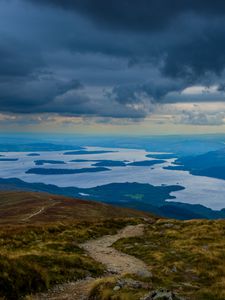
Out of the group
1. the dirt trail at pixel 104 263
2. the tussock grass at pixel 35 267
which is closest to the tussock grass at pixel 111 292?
the dirt trail at pixel 104 263

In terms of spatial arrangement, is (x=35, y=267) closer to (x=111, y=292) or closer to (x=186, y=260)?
(x=111, y=292)

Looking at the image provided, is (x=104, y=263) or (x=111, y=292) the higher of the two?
(x=111, y=292)

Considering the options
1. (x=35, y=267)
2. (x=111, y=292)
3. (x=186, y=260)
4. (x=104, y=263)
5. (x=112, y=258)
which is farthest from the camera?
(x=112, y=258)

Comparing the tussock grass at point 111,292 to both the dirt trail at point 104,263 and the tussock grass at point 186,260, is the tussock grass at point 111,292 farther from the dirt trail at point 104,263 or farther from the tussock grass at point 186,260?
the tussock grass at point 186,260

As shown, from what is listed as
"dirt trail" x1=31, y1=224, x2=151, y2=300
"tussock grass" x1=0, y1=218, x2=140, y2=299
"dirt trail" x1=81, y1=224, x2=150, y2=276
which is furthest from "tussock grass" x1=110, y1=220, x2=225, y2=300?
"tussock grass" x1=0, y1=218, x2=140, y2=299

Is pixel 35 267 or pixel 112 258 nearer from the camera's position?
pixel 35 267

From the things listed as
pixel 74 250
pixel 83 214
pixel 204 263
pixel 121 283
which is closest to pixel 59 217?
pixel 83 214

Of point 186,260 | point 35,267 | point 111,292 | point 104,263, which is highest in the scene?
point 35,267

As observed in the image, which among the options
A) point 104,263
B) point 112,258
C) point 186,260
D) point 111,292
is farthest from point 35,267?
point 186,260

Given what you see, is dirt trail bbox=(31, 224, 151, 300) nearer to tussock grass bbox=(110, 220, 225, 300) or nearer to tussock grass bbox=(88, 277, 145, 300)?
tussock grass bbox=(88, 277, 145, 300)
